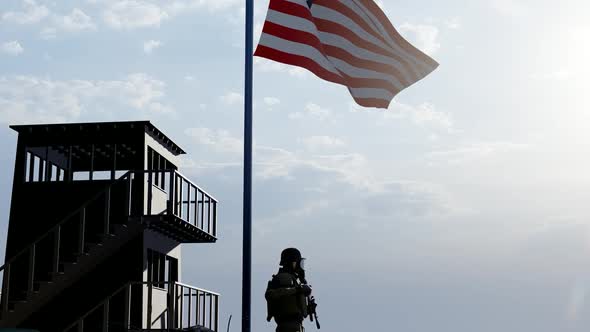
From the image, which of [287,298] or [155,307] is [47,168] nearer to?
[155,307]

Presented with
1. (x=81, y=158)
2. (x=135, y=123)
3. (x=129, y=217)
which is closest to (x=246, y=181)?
(x=129, y=217)

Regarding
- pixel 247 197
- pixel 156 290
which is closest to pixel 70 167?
pixel 156 290

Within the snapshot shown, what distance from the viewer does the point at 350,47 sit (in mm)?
13258

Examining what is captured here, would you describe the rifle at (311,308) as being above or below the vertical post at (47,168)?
below

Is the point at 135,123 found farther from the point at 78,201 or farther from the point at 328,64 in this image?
the point at 328,64

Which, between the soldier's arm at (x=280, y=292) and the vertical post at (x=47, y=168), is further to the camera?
the vertical post at (x=47, y=168)

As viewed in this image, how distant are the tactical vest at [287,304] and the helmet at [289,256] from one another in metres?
0.16

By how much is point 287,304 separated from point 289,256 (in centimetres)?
59

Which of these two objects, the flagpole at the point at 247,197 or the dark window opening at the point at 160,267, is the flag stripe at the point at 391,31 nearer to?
the flagpole at the point at 247,197

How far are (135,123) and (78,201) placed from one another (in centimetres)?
291

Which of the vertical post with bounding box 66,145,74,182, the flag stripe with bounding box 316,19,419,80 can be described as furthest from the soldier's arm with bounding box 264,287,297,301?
the vertical post with bounding box 66,145,74,182

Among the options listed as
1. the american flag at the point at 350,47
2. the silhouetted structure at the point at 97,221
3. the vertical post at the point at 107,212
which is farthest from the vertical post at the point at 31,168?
the american flag at the point at 350,47

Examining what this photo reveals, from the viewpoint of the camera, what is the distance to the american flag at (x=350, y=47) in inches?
458

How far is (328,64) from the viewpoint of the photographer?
1241 centimetres
